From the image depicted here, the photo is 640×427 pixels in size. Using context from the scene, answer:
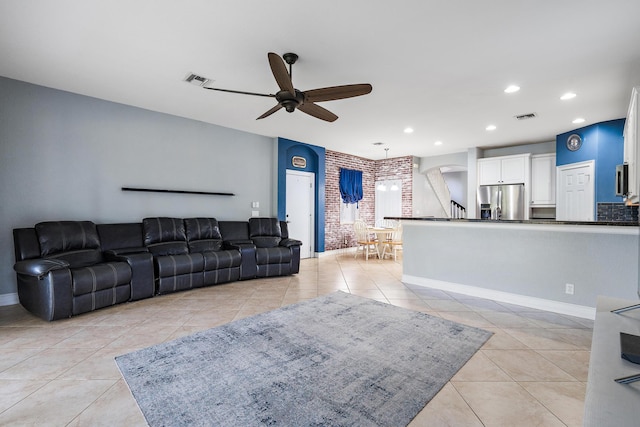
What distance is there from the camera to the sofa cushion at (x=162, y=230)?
4.34 meters

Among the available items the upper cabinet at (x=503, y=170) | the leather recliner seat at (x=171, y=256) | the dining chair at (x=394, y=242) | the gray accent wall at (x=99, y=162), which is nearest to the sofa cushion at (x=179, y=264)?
the leather recliner seat at (x=171, y=256)

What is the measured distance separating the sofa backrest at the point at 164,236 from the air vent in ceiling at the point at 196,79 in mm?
2119

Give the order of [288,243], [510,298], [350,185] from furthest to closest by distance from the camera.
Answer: [350,185] → [288,243] → [510,298]

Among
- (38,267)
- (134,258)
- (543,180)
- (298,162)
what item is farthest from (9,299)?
(543,180)

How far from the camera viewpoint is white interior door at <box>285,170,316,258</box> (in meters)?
6.79

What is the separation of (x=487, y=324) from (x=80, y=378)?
3.51 meters

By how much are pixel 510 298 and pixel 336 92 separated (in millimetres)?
3329

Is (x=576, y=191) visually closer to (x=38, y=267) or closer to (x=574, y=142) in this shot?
(x=574, y=142)

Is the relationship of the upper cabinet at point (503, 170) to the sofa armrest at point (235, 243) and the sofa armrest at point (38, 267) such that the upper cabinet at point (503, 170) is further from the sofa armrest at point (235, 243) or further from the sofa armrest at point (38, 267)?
the sofa armrest at point (38, 267)

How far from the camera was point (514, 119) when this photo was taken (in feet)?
16.0

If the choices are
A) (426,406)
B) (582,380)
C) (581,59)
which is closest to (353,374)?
(426,406)

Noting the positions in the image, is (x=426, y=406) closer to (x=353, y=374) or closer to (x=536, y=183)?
(x=353, y=374)

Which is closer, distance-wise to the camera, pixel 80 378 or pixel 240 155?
pixel 80 378

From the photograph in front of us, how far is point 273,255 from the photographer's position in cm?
501
